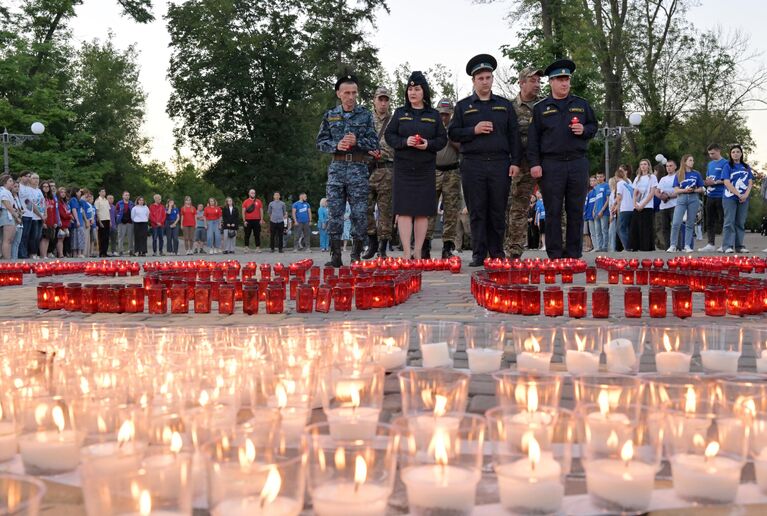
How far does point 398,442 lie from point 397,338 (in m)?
1.85

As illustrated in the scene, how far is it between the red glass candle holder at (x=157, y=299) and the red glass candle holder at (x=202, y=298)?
239 mm

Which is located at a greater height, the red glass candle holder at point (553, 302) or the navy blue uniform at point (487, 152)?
the navy blue uniform at point (487, 152)

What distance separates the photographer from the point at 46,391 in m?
2.35

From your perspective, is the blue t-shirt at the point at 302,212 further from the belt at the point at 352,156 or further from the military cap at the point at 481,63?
the military cap at the point at 481,63

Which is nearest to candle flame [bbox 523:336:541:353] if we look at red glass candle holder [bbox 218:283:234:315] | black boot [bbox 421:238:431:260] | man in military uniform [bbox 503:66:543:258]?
red glass candle holder [bbox 218:283:234:315]

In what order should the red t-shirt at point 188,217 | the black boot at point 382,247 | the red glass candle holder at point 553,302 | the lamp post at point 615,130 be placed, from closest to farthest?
the red glass candle holder at point 553,302, the black boot at point 382,247, the red t-shirt at point 188,217, the lamp post at point 615,130

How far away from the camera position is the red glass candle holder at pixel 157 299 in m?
6.59

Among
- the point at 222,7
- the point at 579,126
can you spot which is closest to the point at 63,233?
the point at 579,126

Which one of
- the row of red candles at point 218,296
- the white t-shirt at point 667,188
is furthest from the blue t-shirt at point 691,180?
the row of red candles at point 218,296

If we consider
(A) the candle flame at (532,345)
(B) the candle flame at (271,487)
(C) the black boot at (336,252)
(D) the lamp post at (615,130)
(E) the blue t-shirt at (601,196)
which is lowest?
(B) the candle flame at (271,487)

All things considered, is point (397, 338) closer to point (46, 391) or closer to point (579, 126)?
point (46, 391)

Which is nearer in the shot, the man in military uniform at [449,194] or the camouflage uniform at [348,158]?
the camouflage uniform at [348,158]

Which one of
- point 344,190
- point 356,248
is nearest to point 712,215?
point 356,248

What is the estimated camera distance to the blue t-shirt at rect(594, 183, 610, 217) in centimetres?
1850
